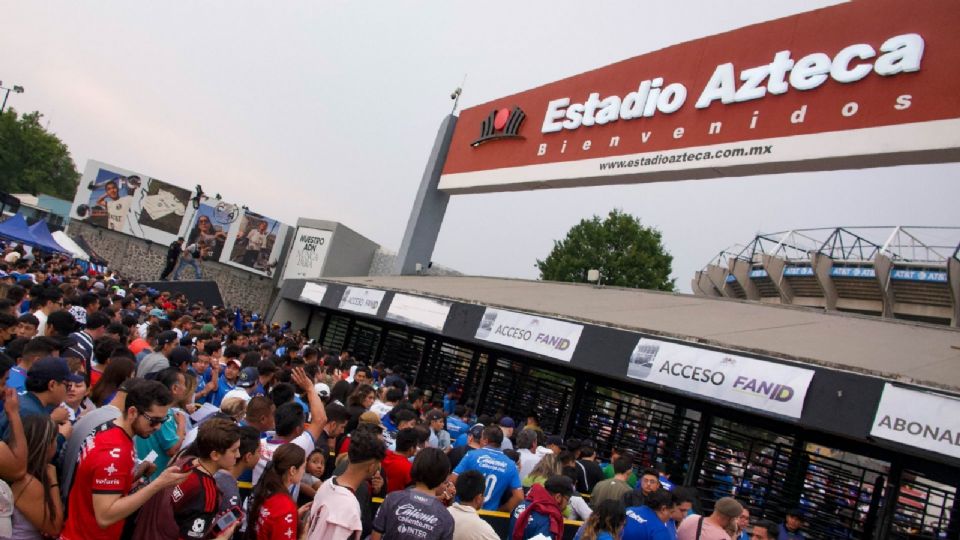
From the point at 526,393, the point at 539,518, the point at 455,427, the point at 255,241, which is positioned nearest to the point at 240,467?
the point at 539,518

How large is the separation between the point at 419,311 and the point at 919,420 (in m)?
10.4

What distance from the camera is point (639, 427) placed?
1259 centimetres

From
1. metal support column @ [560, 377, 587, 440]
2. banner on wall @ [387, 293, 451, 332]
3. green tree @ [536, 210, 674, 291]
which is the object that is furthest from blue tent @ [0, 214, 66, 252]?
green tree @ [536, 210, 674, 291]

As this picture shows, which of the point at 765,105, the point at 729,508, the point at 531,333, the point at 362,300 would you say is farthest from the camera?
the point at 362,300

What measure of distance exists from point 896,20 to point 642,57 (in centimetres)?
634

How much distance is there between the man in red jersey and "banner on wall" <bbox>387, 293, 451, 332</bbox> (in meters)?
11.1

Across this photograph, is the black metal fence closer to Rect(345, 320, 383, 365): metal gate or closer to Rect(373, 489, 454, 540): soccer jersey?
Rect(345, 320, 383, 365): metal gate

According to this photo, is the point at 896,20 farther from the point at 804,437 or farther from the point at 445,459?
the point at 445,459

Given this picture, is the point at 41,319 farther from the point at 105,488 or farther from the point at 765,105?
the point at 765,105

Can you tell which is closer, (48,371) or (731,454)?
(48,371)

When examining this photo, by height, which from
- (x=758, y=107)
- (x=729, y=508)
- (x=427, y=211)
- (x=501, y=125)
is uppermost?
(x=501, y=125)

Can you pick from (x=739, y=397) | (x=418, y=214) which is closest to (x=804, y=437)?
(x=739, y=397)

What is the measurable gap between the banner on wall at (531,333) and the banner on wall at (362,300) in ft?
16.2

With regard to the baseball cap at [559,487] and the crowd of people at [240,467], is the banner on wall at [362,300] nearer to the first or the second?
the crowd of people at [240,467]
